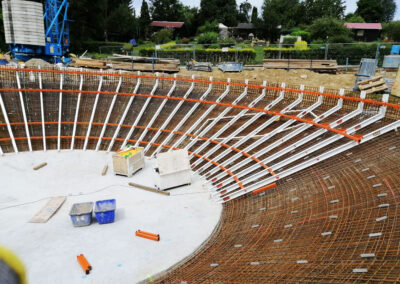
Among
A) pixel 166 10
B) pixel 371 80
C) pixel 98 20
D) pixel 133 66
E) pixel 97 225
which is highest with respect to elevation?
pixel 166 10

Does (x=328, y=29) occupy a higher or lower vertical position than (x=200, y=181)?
higher

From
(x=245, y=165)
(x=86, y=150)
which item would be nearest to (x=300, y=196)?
(x=245, y=165)

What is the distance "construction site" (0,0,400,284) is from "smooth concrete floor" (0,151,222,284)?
60 mm

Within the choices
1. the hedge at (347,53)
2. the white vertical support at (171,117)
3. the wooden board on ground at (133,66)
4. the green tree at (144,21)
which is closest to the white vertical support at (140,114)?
the white vertical support at (171,117)

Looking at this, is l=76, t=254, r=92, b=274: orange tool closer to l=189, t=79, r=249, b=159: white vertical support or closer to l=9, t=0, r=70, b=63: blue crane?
l=189, t=79, r=249, b=159: white vertical support

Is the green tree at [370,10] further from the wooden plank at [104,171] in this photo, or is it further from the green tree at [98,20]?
the wooden plank at [104,171]

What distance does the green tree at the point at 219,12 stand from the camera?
81.2 m

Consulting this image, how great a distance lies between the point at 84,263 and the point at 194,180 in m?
7.25

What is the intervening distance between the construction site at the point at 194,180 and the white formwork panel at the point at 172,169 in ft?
0.17

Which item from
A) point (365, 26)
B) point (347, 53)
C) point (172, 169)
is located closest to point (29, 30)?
point (172, 169)

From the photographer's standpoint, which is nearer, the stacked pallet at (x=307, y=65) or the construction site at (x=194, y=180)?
the construction site at (x=194, y=180)

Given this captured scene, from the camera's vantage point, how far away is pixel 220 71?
1173 inches

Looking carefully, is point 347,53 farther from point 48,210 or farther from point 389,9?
point 389,9

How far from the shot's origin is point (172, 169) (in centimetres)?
1481
